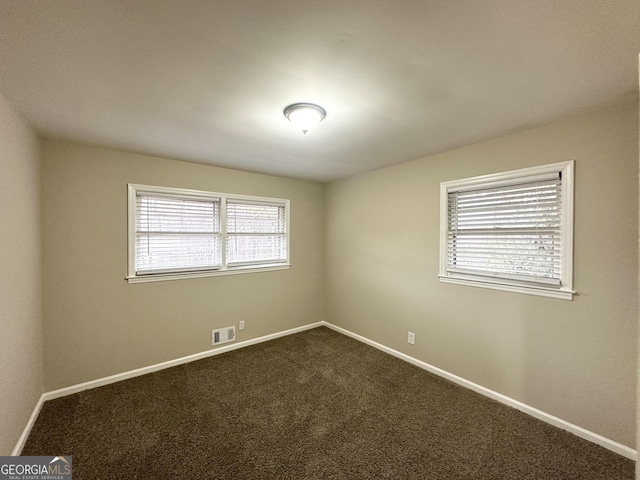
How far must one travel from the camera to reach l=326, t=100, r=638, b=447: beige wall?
1.84m

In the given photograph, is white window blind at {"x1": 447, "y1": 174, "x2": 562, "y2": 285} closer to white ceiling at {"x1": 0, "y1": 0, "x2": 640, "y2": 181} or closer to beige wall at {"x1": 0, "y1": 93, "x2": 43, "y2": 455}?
white ceiling at {"x1": 0, "y1": 0, "x2": 640, "y2": 181}

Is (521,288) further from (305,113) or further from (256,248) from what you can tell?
(256,248)

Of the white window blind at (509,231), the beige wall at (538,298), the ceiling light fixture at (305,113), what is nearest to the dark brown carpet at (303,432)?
the beige wall at (538,298)

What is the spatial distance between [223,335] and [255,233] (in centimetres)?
142

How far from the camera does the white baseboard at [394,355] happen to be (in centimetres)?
189

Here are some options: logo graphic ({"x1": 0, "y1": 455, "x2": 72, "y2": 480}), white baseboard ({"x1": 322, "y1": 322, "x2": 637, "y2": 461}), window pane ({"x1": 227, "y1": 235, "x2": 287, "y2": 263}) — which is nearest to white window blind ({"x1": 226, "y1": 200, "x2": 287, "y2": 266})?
window pane ({"x1": 227, "y1": 235, "x2": 287, "y2": 263})

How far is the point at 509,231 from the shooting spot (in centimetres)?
238

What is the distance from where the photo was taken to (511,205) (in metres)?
2.40

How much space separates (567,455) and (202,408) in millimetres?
2780

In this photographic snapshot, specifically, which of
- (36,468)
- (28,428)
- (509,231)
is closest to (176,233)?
(28,428)

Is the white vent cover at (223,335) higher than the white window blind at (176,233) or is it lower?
lower

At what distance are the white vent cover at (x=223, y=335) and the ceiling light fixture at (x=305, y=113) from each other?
9.02 feet

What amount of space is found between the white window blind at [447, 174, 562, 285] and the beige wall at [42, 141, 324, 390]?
268cm

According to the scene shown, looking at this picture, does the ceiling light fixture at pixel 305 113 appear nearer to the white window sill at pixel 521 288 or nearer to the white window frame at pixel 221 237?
the white window frame at pixel 221 237
